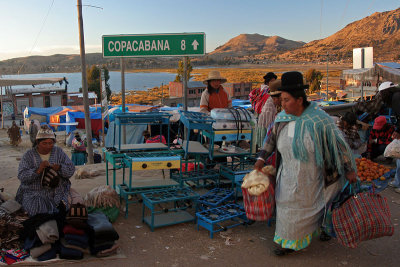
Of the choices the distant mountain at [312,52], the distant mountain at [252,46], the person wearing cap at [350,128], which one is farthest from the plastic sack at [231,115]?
the distant mountain at [252,46]

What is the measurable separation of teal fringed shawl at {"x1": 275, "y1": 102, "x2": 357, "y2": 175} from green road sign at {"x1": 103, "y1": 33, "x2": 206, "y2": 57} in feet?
12.4

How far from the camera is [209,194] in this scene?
4.73 meters

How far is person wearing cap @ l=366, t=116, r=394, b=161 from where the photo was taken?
7.06 meters

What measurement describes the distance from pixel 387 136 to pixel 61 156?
234 inches

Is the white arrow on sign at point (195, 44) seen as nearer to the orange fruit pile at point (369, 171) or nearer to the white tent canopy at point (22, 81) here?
the orange fruit pile at point (369, 171)

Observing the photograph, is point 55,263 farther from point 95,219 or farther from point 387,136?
point 387,136

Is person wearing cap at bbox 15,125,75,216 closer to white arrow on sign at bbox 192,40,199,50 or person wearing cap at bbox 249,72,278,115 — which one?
person wearing cap at bbox 249,72,278,115

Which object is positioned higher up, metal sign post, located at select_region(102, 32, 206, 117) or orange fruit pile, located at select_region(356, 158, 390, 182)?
metal sign post, located at select_region(102, 32, 206, 117)

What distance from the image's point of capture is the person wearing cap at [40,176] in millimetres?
3930

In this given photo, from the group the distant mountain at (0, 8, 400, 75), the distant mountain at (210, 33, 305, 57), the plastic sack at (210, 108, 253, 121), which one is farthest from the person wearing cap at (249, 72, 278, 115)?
the distant mountain at (210, 33, 305, 57)

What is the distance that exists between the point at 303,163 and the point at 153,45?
4348 millimetres

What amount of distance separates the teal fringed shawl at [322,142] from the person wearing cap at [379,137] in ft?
14.5

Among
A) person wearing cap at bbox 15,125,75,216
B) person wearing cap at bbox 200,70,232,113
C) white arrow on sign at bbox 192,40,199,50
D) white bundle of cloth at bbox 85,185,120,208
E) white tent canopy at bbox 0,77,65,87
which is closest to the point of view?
person wearing cap at bbox 15,125,75,216

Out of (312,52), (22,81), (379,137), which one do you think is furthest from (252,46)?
(379,137)
